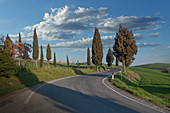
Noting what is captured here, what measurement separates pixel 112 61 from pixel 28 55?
178 feet

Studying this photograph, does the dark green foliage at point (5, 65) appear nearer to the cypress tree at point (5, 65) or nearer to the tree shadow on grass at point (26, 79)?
the cypress tree at point (5, 65)

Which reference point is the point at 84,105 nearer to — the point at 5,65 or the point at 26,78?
the point at 5,65

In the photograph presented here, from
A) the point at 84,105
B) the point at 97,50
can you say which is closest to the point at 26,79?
the point at 84,105

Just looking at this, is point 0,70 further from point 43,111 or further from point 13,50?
point 13,50

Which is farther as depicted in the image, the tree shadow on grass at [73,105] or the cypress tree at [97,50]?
the cypress tree at [97,50]

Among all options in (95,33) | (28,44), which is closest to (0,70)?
(28,44)

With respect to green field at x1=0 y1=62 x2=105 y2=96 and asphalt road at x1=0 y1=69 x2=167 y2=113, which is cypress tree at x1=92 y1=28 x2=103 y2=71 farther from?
asphalt road at x1=0 y1=69 x2=167 y2=113

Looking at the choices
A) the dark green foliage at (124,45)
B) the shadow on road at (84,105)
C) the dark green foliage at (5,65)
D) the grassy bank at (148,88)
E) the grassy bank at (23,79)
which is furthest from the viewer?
the dark green foliage at (124,45)

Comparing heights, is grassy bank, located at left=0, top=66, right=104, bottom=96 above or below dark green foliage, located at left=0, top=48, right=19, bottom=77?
below

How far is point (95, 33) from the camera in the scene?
49.2 m

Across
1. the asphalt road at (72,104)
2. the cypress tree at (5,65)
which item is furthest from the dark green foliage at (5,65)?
the asphalt road at (72,104)

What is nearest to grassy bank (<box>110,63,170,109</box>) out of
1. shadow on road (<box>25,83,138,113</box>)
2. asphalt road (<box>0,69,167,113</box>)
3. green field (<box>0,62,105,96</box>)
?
asphalt road (<box>0,69,167,113</box>)

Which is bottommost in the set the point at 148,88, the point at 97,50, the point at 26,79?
the point at 148,88

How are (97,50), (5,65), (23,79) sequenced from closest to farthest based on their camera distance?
(5,65)
(23,79)
(97,50)
